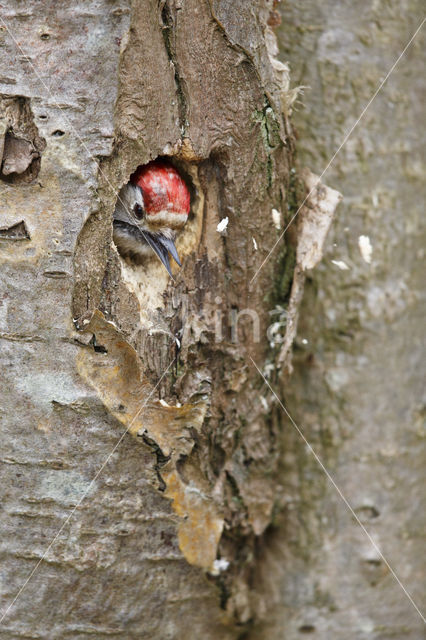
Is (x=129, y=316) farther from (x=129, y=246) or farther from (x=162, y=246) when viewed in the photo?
(x=129, y=246)

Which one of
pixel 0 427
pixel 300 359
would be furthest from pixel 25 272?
pixel 300 359

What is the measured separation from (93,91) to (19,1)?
0.21m

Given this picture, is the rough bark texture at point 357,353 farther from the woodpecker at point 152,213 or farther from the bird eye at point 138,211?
the bird eye at point 138,211

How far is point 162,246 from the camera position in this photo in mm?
1667

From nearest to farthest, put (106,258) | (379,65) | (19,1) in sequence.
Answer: (19,1), (106,258), (379,65)

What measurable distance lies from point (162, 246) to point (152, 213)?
292 mm

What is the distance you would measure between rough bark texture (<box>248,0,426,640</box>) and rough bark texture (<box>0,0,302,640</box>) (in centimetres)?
20

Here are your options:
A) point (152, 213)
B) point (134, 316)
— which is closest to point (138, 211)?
point (152, 213)

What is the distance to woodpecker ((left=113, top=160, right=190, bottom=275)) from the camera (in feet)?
5.43

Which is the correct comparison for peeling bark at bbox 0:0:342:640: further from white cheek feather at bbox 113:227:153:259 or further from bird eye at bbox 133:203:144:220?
bird eye at bbox 133:203:144:220

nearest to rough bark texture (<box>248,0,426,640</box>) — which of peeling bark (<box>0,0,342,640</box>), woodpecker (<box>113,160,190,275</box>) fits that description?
peeling bark (<box>0,0,342,640</box>)

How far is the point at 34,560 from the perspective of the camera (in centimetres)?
141

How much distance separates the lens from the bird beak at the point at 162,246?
5.33 ft

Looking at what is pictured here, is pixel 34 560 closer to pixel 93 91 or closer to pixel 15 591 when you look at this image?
pixel 15 591
